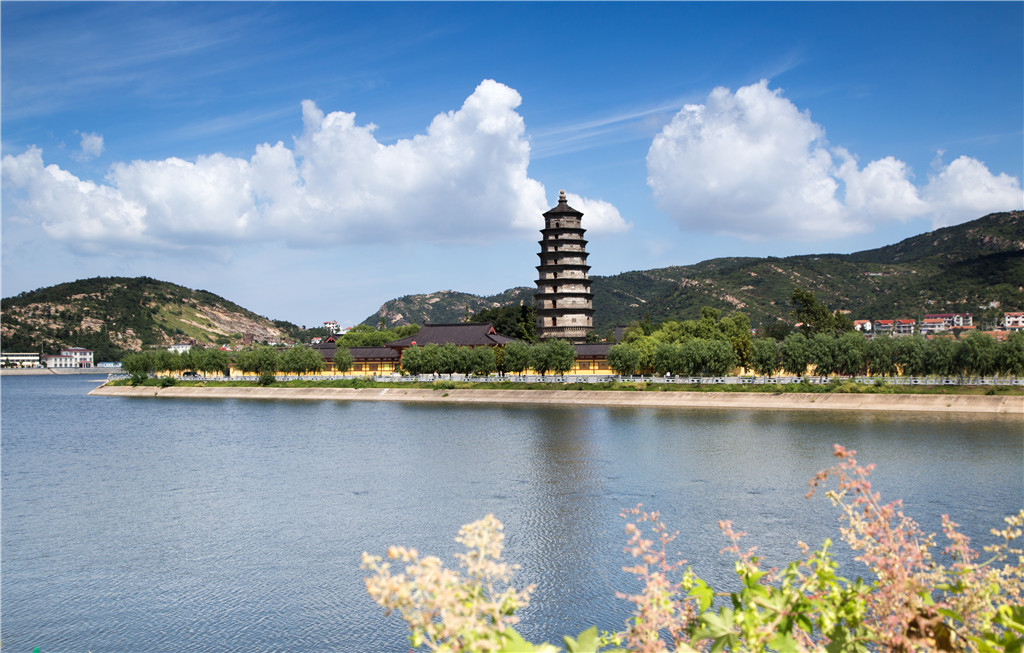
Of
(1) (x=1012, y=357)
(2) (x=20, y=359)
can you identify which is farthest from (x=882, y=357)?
(2) (x=20, y=359)

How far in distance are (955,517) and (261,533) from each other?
69.0ft

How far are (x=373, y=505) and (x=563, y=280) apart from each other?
6036 centimetres

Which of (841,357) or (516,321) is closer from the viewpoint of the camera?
(841,357)

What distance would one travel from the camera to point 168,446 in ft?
140

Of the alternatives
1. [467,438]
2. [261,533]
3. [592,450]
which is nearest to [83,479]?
[261,533]

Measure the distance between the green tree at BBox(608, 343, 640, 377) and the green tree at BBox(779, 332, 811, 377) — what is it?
1260cm

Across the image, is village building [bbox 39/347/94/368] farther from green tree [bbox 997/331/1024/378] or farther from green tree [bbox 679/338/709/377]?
green tree [bbox 997/331/1024/378]

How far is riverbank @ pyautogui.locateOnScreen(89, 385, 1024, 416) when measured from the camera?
51.0 metres

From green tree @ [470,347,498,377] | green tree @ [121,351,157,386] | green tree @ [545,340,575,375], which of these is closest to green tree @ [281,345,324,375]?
green tree @ [121,351,157,386]

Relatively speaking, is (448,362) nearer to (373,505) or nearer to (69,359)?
(373,505)

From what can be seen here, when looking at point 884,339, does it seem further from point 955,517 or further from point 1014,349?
point 955,517

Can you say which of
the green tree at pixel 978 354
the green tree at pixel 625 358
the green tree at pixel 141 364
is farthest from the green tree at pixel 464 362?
the green tree at pixel 978 354

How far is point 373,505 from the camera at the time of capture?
26.7 meters

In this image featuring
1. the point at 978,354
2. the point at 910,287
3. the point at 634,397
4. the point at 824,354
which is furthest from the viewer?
the point at 910,287
